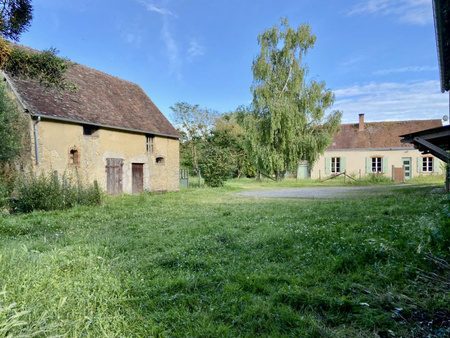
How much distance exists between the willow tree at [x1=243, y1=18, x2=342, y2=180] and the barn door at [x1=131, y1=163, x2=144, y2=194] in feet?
28.5

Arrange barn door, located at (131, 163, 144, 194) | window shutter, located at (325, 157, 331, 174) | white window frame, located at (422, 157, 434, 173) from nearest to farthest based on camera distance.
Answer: barn door, located at (131, 163, 144, 194), white window frame, located at (422, 157, 434, 173), window shutter, located at (325, 157, 331, 174)

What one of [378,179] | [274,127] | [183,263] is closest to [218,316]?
[183,263]

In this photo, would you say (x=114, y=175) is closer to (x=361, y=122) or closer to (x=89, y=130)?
(x=89, y=130)

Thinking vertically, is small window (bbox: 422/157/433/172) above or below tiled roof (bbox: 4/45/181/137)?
below

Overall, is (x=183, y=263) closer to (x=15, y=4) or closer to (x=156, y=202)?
(x=15, y=4)

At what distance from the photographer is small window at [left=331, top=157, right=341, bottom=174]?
25047 millimetres

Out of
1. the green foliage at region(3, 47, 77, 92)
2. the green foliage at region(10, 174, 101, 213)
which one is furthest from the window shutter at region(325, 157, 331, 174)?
the green foliage at region(3, 47, 77, 92)

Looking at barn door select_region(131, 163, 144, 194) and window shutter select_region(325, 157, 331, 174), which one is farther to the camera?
window shutter select_region(325, 157, 331, 174)

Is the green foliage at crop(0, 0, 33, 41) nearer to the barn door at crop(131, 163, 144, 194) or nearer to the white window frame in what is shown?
the barn door at crop(131, 163, 144, 194)

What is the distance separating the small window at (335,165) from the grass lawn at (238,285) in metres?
21.3

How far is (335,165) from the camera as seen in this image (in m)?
25.2

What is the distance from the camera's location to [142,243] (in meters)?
4.76

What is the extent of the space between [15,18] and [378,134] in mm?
26658

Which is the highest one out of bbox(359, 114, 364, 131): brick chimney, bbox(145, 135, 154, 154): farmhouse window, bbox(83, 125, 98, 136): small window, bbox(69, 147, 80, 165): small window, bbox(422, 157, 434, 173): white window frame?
bbox(359, 114, 364, 131): brick chimney
